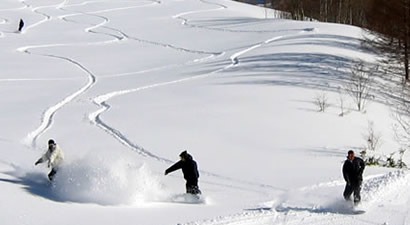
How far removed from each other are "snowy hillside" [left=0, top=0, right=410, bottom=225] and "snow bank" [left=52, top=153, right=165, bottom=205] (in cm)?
2

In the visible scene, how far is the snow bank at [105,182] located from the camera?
13094 millimetres

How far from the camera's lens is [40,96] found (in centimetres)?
2655

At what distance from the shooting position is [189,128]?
2033cm

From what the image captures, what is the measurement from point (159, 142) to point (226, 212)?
6338 millimetres

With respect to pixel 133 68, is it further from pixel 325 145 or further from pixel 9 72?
pixel 325 145

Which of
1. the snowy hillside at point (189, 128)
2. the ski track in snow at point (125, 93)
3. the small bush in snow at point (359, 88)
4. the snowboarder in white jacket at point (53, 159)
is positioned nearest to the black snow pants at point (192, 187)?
the snowy hillside at point (189, 128)

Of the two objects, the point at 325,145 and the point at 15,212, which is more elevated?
the point at 15,212

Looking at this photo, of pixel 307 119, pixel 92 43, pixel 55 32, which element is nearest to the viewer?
pixel 307 119

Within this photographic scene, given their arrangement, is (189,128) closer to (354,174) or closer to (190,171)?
(190,171)

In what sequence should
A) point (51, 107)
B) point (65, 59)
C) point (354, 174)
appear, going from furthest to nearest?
point (65, 59) → point (51, 107) → point (354, 174)

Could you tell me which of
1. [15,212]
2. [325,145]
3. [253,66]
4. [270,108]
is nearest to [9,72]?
[253,66]

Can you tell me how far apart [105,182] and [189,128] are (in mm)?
7352

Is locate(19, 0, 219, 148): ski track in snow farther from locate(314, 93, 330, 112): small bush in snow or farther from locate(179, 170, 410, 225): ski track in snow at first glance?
locate(314, 93, 330, 112): small bush in snow

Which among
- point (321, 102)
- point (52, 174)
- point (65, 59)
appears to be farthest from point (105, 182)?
point (65, 59)
